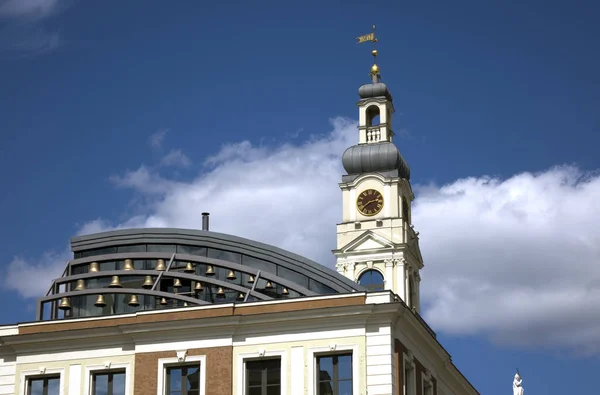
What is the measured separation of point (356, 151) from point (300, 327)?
73.8 meters

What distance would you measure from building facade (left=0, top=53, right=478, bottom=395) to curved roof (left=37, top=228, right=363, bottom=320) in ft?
0.20

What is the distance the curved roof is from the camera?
54875 millimetres

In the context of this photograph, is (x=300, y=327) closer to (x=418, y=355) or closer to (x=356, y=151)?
(x=418, y=355)

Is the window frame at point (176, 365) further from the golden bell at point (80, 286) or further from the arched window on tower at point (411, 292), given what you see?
the arched window on tower at point (411, 292)

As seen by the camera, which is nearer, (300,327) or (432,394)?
(300,327)

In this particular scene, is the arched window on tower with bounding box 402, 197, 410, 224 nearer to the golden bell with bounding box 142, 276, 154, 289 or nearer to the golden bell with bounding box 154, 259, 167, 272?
the golden bell with bounding box 154, 259, 167, 272

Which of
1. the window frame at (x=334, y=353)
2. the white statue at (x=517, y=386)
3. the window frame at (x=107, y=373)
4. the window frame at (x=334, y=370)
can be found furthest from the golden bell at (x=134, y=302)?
the white statue at (x=517, y=386)

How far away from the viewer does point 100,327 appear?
173ft

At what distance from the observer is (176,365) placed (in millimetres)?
51438

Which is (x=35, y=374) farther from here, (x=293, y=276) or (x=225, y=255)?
(x=293, y=276)

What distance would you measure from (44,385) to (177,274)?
300 inches

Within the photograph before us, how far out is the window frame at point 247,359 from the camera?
1970 inches

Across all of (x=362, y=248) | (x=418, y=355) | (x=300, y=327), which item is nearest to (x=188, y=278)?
(x=300, y=327)

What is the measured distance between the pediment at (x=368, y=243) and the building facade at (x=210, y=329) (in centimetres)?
5750
